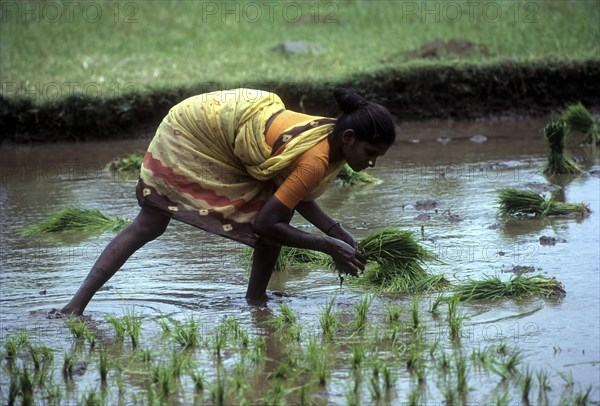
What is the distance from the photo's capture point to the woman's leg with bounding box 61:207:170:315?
197 inches

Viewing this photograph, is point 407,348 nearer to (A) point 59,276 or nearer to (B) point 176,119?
(B) point 176,119

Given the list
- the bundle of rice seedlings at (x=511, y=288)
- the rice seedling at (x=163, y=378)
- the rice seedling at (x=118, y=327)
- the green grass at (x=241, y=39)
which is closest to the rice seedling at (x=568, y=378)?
the bundle of rice seedlings at (x=511, y=288)

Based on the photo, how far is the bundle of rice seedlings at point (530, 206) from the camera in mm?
6996

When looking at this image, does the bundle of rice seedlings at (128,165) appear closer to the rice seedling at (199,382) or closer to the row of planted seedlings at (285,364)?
the row of planted seedlings at (285,364)

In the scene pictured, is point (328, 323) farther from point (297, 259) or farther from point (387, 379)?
point (297, 259)

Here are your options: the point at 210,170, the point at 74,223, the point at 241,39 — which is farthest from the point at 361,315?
the point at 241,39

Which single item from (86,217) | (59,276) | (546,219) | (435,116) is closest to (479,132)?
(435,116)

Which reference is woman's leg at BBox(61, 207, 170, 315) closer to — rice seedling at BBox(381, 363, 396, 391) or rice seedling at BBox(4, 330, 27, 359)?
rice seedling at BBox(4, 330, 27, 359)

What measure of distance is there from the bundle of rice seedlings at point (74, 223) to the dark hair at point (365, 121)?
9.47 feet

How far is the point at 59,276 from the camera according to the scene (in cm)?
602

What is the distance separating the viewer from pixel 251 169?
4.87 m

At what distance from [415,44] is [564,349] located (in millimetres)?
9065

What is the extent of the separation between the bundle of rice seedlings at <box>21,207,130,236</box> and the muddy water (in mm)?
118

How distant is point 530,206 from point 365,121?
9.11 ft
